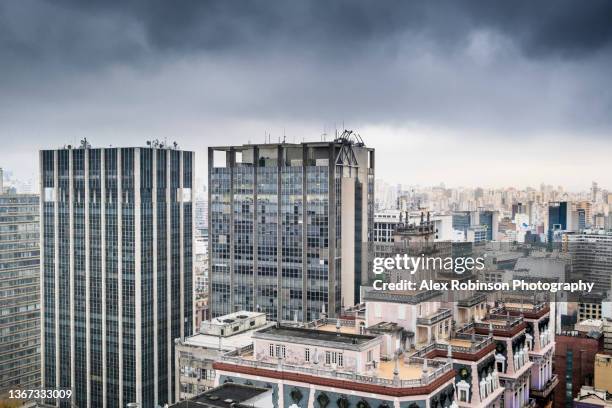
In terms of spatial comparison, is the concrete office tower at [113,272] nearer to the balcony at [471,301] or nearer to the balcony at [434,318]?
the balcony at [471,301]

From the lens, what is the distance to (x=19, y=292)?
282 ft

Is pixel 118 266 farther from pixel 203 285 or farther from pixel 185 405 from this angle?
pixel 203 285

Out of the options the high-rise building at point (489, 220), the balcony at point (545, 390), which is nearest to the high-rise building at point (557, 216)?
the high-rise building at point (489, 220)

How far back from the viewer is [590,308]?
10094 centimetres

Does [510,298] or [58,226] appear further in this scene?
[58,226]

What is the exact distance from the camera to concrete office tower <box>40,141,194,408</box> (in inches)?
2899

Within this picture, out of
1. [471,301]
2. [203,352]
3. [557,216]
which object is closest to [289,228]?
[203,352]

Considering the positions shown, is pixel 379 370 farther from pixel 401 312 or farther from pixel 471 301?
pixel 471 301

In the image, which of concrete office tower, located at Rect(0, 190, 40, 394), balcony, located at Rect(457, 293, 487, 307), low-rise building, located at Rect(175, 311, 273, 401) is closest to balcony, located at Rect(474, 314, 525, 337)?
balcony, located at Rect(457, 293, 487, 307)

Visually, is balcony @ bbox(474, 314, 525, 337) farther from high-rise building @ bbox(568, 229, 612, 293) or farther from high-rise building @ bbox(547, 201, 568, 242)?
high-rise building @ bbox(547, 201, 568, 242)

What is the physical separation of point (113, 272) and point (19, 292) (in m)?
19.3

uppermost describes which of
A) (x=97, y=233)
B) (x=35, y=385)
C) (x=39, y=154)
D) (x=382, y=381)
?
(x=39, y=154)

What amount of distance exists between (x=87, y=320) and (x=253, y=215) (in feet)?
72.6

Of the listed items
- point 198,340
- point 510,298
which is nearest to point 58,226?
point 198,340
